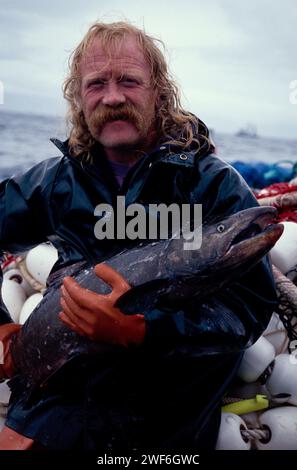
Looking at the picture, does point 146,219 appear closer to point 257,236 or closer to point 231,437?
point 257,236

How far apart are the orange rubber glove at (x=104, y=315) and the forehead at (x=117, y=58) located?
1.40m

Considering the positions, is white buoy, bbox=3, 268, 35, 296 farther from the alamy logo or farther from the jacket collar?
the jacket collar

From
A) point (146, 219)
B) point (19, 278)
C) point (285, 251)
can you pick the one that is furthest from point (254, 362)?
point (19, 278)

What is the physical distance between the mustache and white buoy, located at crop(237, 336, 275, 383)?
5.53 feet

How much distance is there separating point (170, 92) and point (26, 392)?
2250mm

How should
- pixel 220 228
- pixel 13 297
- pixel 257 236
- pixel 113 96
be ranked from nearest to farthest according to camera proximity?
1. pixel 257 236
2. pixel 220 228
3. pixel 113 96
4. pixel 13 297

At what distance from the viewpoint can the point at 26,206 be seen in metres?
3.83

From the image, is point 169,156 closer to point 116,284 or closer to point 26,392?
point 116,284

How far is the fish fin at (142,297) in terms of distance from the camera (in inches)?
108

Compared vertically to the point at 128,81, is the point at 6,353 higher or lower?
lower

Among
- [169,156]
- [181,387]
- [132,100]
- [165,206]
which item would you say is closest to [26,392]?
[181,387]

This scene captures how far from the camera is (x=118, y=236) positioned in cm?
337

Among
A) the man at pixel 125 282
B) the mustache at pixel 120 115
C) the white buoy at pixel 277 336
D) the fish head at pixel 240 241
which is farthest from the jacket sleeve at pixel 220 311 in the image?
the white buoy at pixel 277 336

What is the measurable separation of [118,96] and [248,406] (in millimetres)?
2202
